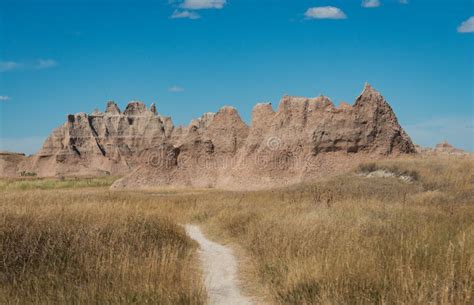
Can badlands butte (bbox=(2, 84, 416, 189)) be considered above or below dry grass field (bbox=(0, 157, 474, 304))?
above

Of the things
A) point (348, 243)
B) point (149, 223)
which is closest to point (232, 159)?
point (149, 223)

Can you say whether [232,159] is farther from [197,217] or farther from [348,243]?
[348,243]

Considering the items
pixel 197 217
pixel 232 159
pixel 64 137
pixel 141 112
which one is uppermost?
pixel 141 112

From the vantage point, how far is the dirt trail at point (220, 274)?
6.79m

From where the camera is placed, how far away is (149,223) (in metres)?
10.5

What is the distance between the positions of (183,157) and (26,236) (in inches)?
1710

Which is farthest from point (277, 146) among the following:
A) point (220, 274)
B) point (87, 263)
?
point (87, 263)

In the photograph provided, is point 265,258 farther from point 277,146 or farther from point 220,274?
point 277,146

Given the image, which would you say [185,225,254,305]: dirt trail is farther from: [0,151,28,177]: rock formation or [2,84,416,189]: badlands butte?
[0,151,28,177]: rock formation

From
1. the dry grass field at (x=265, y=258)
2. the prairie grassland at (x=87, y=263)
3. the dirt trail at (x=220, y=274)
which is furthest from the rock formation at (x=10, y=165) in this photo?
the dry grass field at (x=265, y=258)

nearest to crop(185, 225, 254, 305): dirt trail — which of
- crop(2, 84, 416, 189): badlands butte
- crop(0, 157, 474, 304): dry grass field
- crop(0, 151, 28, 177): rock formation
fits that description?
crop(0, 157, 474, 304): dry grass field

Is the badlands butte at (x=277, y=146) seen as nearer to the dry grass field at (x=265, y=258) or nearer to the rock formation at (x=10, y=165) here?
the dry grass field at (x=265, y=258)

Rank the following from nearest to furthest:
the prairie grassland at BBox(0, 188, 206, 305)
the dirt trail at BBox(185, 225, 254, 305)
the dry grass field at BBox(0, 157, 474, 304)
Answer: the dry grass field at BBox(0, 157, 474, 304) < the prairie grassland at BBox(0, 188, 206, 305) < the dirt trail at BBox(185, 225, 254, 305)

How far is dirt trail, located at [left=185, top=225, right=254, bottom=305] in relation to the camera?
6.79 meters
